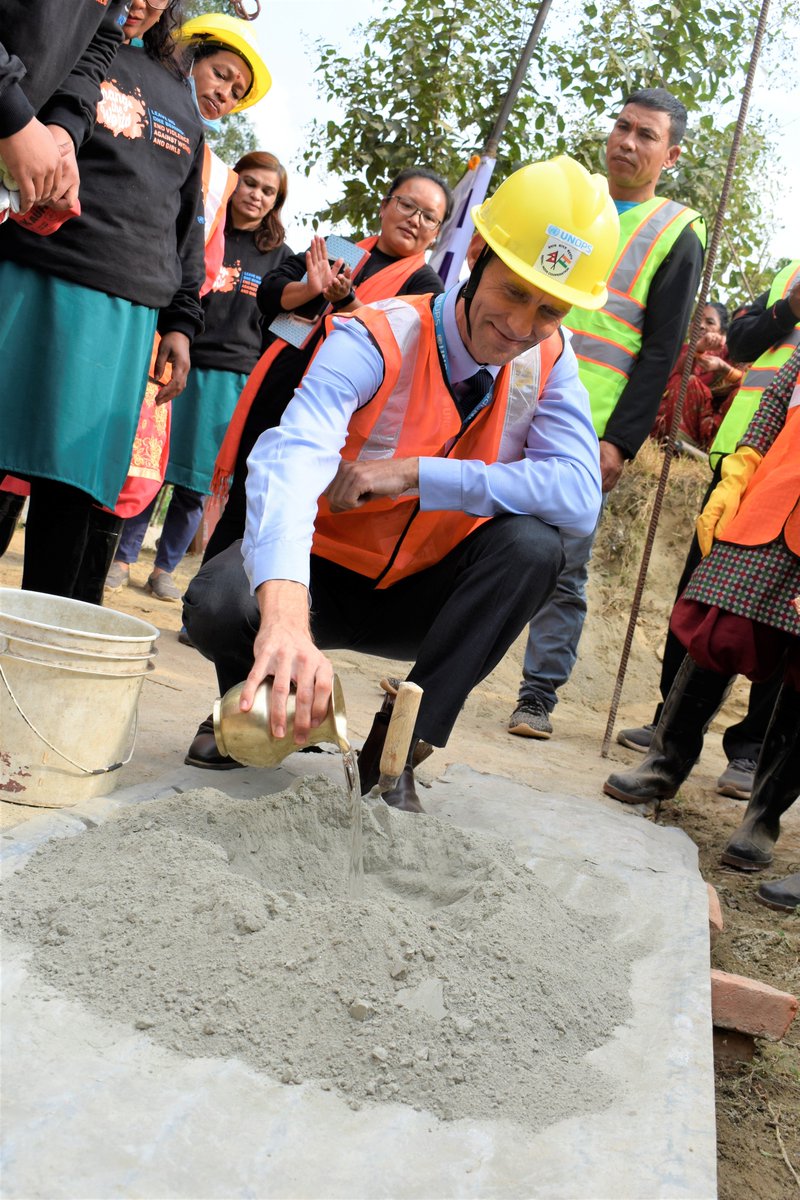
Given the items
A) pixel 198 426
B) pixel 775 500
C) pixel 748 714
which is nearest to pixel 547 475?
pixel 775 500

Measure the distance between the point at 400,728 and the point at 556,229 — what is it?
107 centimetres

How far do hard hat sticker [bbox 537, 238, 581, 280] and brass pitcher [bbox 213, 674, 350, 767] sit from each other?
3.33 ft

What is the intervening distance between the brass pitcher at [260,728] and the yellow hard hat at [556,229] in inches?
39.8

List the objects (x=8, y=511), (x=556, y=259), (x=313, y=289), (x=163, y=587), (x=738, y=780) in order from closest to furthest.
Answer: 1. (x=556, y=259)
2. (x=8, y=511)
3. (x=313, y=289)
4. (x=738, y=780)
5. (x=163, y=587)

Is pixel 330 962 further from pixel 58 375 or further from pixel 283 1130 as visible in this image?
pixel 58 375

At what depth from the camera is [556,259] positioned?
2262mm

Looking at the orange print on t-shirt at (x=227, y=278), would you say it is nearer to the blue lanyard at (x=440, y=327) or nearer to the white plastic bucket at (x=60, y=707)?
the blue lanyard at (x=440, y=327)

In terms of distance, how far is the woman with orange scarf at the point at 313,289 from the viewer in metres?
2.91

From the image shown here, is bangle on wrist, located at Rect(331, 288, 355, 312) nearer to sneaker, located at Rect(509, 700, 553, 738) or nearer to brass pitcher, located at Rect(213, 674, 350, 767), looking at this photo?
sneaker, located at Rect(509, 700, 553, 738)

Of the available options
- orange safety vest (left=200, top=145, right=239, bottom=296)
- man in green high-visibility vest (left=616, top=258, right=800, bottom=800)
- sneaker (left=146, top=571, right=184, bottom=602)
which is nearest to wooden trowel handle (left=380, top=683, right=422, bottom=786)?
man in green high-visibility vest (left=616, top=258, right=800, bottom=800)

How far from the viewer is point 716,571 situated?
9.44 feet

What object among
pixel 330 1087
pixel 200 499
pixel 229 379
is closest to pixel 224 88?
pixel 229 379

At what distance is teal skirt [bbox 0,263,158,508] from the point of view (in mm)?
2619

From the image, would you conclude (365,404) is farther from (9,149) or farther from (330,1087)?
(330,1087)
